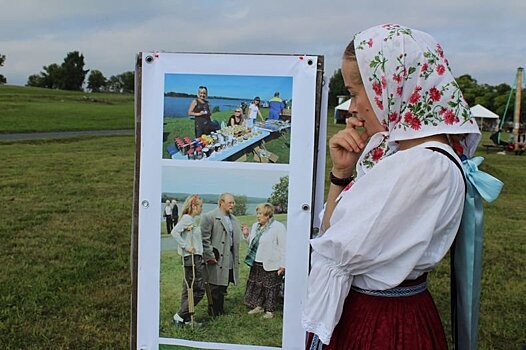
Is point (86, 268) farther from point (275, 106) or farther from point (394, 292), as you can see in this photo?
point (394, 292)

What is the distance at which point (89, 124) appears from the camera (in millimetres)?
23844

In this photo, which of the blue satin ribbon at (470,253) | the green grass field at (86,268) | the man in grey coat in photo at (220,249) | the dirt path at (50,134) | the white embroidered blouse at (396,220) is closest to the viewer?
the white embroidered blouse at (396,220)

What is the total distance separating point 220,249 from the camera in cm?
247

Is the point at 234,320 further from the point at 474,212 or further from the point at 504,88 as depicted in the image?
the point at 504,88

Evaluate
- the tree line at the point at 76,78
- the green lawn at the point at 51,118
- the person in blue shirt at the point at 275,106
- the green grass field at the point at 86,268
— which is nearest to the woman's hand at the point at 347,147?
the person in blue shirt at the point at 275,106

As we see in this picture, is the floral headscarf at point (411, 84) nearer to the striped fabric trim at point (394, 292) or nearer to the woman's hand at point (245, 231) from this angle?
the striped fabric trim at point (394, 292)

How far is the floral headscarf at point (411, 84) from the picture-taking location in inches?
64.9

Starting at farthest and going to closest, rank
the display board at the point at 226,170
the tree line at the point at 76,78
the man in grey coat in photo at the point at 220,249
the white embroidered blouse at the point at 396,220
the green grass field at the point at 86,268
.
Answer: the tree line at the point at 76,78 → the green grass field at the point at 86,268 → the man in grey coat in photo at the point at 220,249 → the display board at the point at 226,170 → the white embroidered blouse at the point at 396,220

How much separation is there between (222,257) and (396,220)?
1.05m

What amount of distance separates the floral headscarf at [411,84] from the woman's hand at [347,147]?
0.18m

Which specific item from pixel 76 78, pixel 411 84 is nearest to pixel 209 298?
pixel 411 84

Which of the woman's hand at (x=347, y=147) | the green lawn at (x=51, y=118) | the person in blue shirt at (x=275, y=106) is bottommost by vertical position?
the woman's hand at (x=347, y=147)

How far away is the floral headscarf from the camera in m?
1.65

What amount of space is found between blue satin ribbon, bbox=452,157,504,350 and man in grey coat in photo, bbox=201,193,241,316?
904 millimetres
